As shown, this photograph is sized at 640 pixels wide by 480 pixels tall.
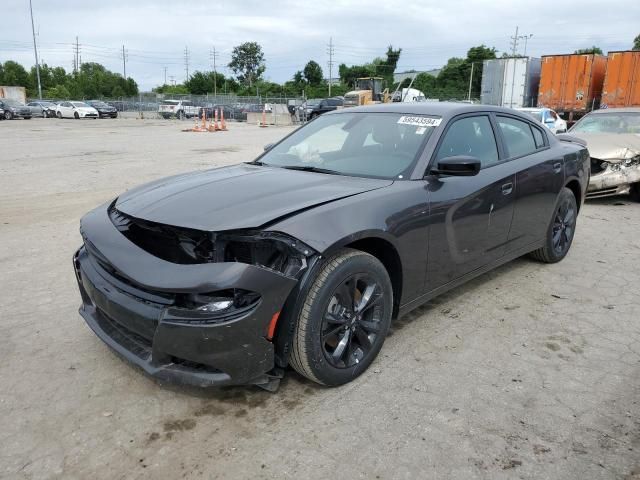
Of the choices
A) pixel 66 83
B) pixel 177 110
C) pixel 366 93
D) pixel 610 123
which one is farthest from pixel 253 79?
pixel 610 123

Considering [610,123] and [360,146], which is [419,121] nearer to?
[360,146]

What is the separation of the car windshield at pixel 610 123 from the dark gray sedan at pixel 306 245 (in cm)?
651

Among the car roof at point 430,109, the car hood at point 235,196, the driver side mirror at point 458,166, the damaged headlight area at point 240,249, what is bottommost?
the damaged headlight area at point 240,249

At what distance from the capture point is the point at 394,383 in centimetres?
303

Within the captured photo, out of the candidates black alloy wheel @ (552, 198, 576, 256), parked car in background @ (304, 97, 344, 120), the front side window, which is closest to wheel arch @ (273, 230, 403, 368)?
the front side window

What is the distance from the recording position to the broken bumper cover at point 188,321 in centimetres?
244

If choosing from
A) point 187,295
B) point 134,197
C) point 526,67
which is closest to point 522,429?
point 187,295

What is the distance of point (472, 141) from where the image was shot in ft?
13.1

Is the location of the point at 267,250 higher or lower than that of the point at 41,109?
lower

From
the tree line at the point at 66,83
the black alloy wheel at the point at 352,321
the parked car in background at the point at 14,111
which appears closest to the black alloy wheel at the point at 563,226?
the black alloy wheel at the point at 352,321

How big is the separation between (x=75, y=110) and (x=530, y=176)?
4291cm

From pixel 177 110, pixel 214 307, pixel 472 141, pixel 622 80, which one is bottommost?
pixel 214 307

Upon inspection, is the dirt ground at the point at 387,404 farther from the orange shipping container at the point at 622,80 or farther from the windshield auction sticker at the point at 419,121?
the orange shipping container at the point at 622,80

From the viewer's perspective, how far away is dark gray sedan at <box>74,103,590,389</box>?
2502 millimetres
